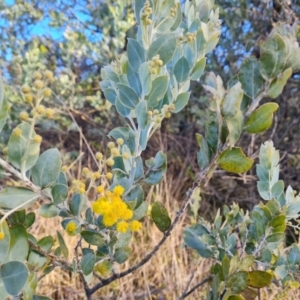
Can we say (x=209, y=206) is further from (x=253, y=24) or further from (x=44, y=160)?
(x=44, y=160)

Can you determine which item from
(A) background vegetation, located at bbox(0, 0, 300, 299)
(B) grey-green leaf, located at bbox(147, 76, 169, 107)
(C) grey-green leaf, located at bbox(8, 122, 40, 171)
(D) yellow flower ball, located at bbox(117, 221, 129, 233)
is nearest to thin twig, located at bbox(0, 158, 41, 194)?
(C) grey-green leaf, located at bbox(8, 122, 40, 171)

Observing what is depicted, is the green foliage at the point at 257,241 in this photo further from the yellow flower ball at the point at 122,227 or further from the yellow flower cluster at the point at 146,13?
the yellow flower cluster at the point at 146,13

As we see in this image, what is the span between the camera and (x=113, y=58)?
2.58 metres

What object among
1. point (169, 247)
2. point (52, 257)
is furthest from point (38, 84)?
point (169, 247)

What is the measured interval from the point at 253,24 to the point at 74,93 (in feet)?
3.99

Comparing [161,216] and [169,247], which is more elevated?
Answer: [161,216]

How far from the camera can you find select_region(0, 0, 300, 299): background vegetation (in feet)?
7.95

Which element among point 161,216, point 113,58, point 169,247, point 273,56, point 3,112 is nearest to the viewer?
point 3,112

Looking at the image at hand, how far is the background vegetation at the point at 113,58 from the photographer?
2424 millimetres

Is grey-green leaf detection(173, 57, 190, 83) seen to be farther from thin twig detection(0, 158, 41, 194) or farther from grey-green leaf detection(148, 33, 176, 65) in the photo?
thin twig detection(0, 158, 41, 194)

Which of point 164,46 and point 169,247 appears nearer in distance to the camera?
point 164,46

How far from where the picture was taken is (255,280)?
60 centimetres

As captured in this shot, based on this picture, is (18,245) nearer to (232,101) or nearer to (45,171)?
(45,171)

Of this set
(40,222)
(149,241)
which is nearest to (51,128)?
(40,222)
